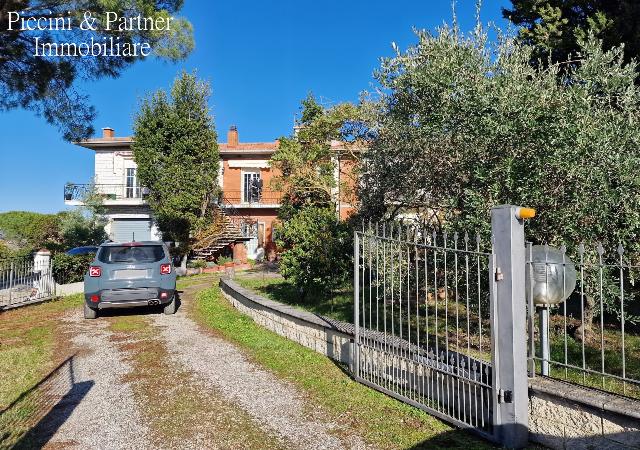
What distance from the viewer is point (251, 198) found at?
2553 centimetres

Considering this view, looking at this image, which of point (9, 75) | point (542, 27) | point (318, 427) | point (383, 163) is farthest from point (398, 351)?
point (9, 75)

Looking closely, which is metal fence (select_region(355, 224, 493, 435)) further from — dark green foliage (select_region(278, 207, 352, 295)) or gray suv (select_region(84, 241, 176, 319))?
gray suv (select_region(84, 241, 176, 319))

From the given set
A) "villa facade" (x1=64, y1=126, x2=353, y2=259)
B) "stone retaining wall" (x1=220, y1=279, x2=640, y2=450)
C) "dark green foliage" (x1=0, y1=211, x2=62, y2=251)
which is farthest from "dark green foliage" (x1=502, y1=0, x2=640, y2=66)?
"dark green foliage" (x1=0, y1=211, x2=62, y2=251)

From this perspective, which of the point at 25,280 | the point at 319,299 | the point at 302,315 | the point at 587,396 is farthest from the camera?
the point at 25,280

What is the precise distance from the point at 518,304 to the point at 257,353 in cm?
418

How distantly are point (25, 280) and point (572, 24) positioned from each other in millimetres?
A: 15467

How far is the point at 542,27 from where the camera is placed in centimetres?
1057

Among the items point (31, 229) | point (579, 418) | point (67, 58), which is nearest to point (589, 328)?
point (579, 418)

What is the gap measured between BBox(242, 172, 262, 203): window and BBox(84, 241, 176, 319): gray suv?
16.2m

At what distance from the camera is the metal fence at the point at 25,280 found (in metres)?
11.0

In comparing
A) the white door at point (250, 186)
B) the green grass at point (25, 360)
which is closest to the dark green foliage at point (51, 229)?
the white door at point (250, 186)

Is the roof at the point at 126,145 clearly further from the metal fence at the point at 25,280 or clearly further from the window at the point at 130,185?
the metal fence at the point at 25,280

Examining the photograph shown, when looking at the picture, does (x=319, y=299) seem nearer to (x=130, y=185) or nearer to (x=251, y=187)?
(x=251, y=187)

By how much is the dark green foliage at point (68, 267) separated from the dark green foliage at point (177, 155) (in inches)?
261
